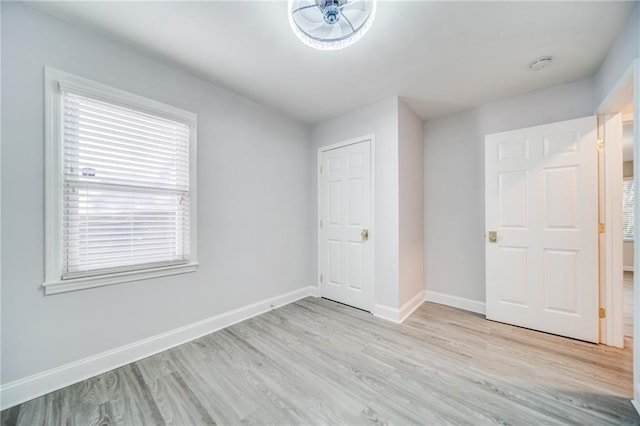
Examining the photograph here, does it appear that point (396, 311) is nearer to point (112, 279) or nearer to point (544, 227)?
point (544, 227)

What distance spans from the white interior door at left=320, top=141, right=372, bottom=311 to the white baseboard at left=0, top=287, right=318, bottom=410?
1.17m

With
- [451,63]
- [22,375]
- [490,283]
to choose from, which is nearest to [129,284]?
[22,375]

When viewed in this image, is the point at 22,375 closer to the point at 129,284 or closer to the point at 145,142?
the point at 129,284

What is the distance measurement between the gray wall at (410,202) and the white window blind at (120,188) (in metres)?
2.27

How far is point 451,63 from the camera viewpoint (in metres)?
2.19

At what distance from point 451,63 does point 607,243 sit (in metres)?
2.15

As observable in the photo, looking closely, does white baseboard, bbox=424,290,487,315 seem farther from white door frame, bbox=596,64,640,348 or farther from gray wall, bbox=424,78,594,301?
white door frame, bbox=596,64,640,348

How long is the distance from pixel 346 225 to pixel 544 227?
2.07m

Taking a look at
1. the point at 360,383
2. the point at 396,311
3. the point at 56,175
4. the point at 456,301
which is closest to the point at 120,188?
the point at 56,175

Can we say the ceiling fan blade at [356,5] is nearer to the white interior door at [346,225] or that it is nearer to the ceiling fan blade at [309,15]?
the ceiling fan blade at [309,15]

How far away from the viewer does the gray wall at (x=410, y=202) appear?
112 inches

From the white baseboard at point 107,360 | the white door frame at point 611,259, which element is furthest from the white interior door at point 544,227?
the white baseboard at point 107,360

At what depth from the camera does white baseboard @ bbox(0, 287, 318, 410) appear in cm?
155

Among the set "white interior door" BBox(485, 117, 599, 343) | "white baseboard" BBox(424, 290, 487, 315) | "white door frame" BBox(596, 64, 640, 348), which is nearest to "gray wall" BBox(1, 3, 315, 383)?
"white baseboard" BBox(424, 290, 487, 315)
